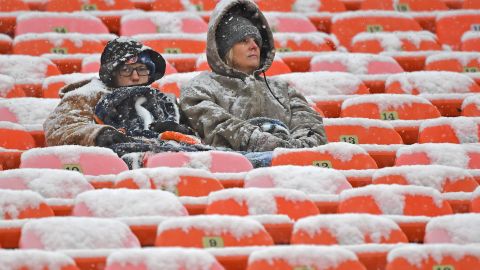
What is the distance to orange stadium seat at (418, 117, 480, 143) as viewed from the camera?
5.36 m

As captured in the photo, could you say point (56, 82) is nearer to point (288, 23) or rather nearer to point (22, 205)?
point (288, 23)

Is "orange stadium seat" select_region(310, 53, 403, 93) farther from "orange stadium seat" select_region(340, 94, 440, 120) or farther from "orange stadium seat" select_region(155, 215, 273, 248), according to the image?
"orange stadium seat" select_region(155, 215, 273, 248)

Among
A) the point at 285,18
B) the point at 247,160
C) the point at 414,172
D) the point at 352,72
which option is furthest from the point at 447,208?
the point at 285,18

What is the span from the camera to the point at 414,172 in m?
4.52

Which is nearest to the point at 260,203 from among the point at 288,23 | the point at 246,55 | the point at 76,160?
the point at 76,160

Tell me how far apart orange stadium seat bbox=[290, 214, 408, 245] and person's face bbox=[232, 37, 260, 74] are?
1.81 metres

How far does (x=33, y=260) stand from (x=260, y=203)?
0.94 meters

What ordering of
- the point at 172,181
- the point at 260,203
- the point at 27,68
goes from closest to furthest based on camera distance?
the point at 260,203 → the point at 172,181 → the point at 27,68

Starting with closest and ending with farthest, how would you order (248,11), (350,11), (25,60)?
(248,11)
(25,60)
(350,11)

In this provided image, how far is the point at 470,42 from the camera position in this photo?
22.6 feet

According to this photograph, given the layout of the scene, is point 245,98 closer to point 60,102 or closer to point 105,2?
point 60,102

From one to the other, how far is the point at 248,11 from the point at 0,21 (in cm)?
173

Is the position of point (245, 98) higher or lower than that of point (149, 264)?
lower

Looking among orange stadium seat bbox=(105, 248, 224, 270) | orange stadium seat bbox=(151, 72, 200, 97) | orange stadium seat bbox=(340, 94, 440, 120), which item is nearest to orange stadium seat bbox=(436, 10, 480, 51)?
orange stadium seat bbox=(340, 94, 440, 120)
